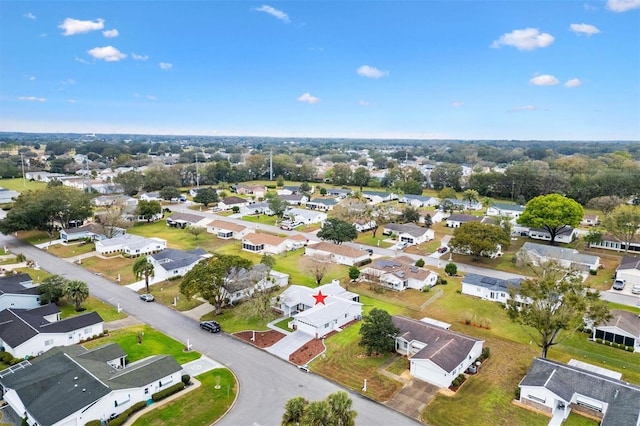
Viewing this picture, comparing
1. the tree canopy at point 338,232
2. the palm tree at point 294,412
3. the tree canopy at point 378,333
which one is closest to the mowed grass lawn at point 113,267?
the tree canopy at point 338,232

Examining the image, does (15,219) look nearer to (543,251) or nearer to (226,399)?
(226,399)

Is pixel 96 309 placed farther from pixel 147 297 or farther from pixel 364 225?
pixel 364 225

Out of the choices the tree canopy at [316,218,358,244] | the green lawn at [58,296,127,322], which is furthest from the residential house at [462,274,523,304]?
the green lawn at [58,296,127,322]

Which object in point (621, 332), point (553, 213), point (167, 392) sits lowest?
point (167, 392)

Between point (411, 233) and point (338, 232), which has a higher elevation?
point (338, 232)

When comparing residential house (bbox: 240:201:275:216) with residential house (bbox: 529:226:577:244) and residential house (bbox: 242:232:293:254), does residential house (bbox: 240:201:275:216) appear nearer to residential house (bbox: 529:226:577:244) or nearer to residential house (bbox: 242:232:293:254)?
residential house (bbox: 242:232:293:254)

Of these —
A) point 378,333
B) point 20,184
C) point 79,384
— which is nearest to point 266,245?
point 378,333
